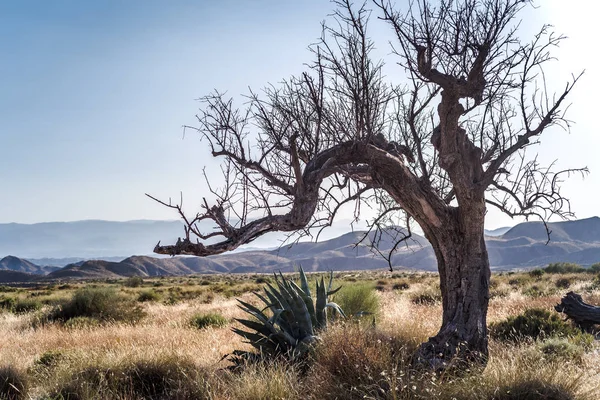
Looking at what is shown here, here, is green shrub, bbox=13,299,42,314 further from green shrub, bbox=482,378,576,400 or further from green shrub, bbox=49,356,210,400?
green shrub, bbox=482,378,576,400

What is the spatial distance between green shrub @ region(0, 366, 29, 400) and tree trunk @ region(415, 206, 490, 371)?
233 inches

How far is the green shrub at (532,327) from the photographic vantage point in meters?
10.4

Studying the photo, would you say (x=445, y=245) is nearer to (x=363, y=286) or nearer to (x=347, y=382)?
(x=347, y=382)

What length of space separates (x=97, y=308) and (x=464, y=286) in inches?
579

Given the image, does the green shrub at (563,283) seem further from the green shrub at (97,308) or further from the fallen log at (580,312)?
the green shrub at (97,308)

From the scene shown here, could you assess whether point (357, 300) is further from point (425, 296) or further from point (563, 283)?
point (563, 283)

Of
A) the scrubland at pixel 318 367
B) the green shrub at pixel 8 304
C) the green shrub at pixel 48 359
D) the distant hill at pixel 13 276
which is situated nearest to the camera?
the scrubland at pixel 318 367

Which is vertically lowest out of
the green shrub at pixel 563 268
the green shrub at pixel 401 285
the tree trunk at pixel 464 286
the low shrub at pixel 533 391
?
the green shrub at pixel 401 285

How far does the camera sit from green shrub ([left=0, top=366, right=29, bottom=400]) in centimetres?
754

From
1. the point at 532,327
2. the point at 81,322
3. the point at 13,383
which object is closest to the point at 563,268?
the point at 532,327

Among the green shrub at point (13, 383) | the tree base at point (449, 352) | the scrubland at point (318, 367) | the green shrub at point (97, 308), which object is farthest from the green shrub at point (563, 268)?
the green shrub at point (13, 383)

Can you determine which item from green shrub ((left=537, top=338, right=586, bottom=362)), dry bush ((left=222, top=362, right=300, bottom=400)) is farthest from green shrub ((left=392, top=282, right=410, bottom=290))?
dry bush ((left=222, top=362, right=300, bottom=400))

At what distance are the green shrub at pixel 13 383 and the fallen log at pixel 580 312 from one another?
1090 centimetres

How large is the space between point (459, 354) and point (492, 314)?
23.5 feet
